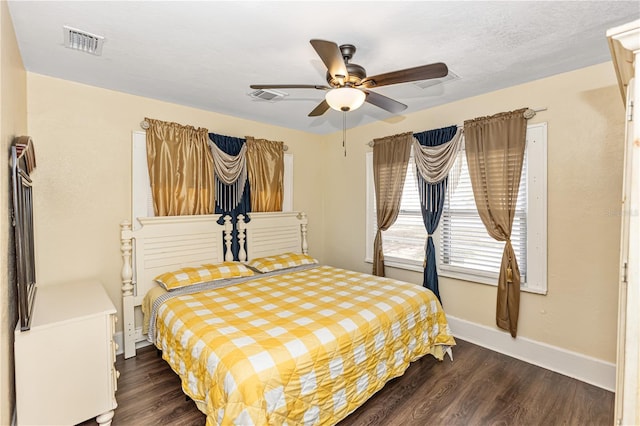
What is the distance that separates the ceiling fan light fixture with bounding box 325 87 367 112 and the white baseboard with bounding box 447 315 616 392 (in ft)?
8.60

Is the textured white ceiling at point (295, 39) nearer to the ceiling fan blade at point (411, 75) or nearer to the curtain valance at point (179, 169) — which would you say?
the ceiling fan blade at point (411, 75)

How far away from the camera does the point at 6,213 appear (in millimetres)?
1590

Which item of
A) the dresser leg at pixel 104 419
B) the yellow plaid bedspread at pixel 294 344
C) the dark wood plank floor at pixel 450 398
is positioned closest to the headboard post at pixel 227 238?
the yellow plaid bedspread at pixel 294 344

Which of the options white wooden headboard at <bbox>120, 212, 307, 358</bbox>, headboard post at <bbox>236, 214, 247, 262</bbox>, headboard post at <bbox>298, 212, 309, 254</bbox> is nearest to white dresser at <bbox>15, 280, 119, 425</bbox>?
white wooden headboard at <bbox>120, 212, 307, 358</bbox>

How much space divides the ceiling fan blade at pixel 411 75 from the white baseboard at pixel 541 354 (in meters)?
2.56

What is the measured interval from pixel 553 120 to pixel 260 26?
8.47 feet

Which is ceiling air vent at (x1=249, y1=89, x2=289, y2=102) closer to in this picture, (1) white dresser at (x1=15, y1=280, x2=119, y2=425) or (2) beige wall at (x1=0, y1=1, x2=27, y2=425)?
(2) beige wall at (x1=0, y1=1, x2=27, y2=425)

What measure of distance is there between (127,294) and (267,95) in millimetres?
2383

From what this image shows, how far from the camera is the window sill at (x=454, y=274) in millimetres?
2805

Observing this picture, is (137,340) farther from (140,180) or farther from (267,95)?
(267,95)

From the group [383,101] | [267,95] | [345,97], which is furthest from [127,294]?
[383,101]

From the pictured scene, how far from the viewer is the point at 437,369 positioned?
2.63 m

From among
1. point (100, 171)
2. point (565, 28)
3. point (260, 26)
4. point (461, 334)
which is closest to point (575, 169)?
point (565, 28)

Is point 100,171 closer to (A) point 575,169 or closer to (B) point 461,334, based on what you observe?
(B) point 461,334
